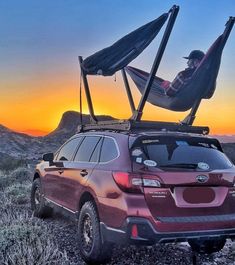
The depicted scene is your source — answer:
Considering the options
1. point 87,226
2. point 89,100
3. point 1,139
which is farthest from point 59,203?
point 1,139

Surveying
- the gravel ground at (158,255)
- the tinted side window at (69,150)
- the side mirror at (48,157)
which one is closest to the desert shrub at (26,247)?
the gravel ground at (158,255)

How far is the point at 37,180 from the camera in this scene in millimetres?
9055

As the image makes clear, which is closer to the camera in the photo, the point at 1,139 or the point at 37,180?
the point at 37,180

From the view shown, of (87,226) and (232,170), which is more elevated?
(232,170)

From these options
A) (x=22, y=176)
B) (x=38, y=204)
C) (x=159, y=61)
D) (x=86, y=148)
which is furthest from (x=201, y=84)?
(x=22, y=176)

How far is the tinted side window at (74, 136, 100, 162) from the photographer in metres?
6.46

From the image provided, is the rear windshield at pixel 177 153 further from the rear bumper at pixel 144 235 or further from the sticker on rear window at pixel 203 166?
the rear bumper at pixel 144 235

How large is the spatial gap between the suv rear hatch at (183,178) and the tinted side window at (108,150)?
0.34 metres

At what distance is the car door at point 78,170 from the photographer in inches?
244

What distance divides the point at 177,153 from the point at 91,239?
154cm

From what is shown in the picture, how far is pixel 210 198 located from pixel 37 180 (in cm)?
466

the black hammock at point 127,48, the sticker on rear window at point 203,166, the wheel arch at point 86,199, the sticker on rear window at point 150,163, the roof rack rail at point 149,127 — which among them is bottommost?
the wheel arch at point 86,199

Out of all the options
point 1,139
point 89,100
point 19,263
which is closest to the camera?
point 19,263

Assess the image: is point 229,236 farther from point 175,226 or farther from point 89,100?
point 89,100
